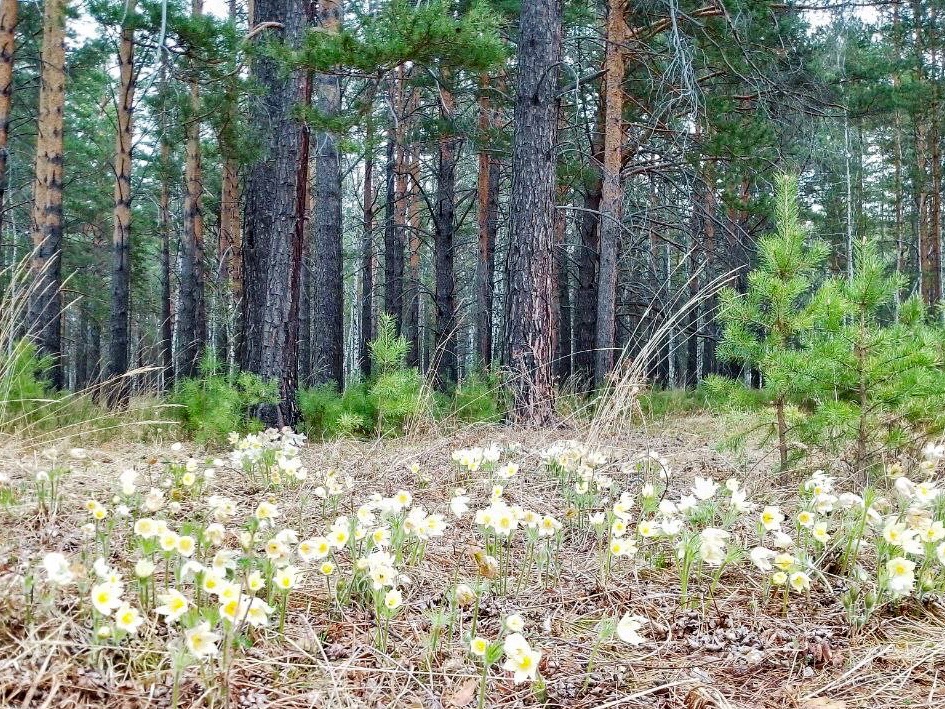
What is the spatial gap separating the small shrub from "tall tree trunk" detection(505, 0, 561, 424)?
2.05m

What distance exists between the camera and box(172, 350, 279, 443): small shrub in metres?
4.91

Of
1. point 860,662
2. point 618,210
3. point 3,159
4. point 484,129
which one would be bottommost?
point 860,662

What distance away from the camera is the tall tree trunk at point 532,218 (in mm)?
5465

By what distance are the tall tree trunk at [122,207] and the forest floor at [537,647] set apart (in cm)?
748

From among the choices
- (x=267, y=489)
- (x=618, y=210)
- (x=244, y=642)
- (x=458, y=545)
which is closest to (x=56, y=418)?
(x=267, y=489)

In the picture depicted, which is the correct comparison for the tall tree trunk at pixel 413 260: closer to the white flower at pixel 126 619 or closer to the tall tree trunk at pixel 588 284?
the tall tree trunk at pixel 588 284

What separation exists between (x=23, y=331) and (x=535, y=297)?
7.67 metres

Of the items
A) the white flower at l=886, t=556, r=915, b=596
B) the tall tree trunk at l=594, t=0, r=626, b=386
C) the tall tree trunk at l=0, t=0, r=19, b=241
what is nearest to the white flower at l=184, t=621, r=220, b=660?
the white flower at l=886, t=556, r=915, b=596

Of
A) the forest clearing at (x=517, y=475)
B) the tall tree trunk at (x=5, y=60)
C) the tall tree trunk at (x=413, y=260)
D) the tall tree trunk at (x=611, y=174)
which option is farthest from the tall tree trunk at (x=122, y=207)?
the tall tree trunk at (x=611, y=174)

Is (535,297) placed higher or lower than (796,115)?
lower

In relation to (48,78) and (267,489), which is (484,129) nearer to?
(48,78)

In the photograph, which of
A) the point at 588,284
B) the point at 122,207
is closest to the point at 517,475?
the point at 588,284

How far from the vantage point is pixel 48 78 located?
830 cm

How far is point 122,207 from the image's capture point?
9039 mm
